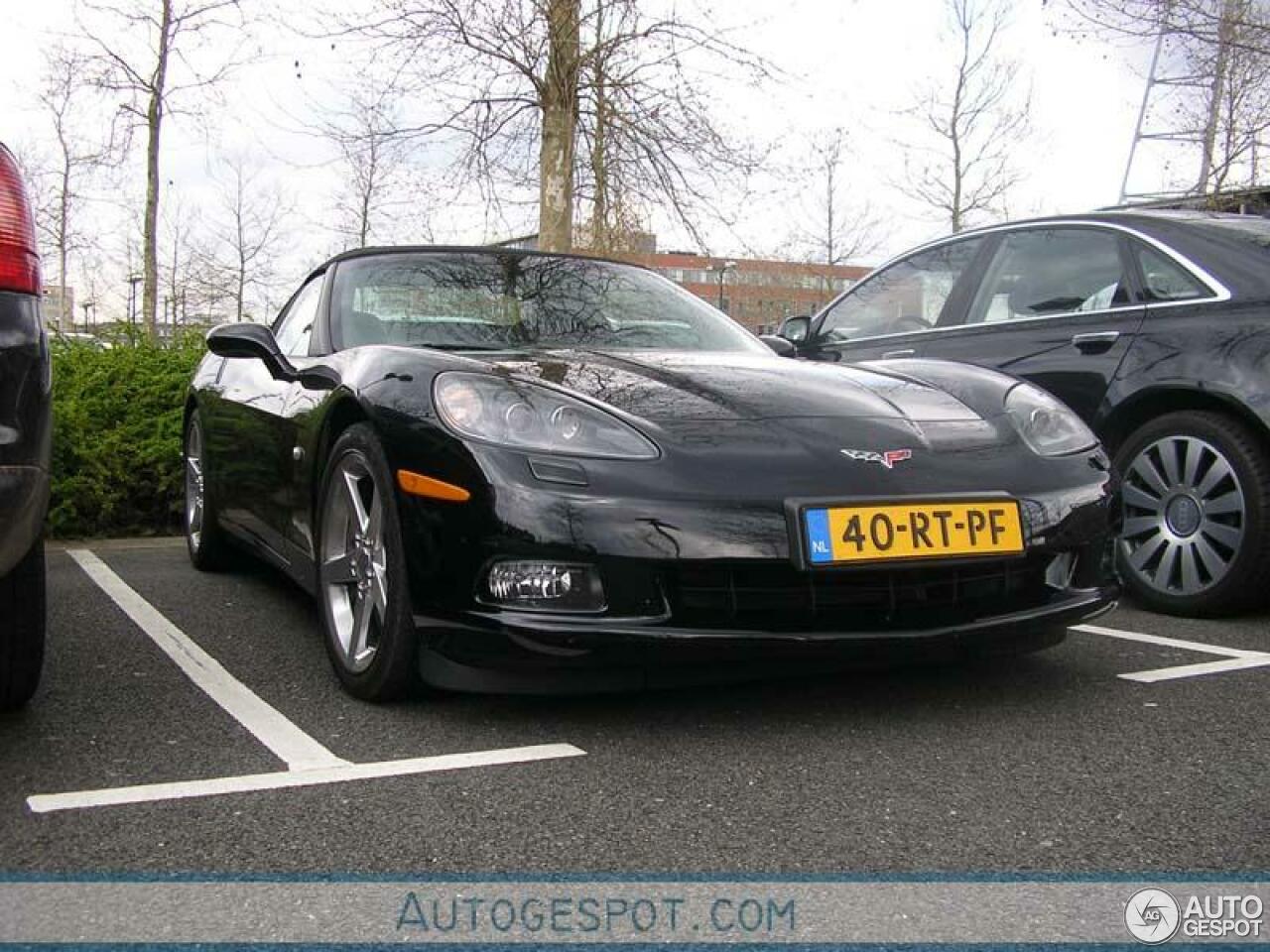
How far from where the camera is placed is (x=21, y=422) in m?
2.15

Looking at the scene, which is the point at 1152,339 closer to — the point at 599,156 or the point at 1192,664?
the point at 1192,664

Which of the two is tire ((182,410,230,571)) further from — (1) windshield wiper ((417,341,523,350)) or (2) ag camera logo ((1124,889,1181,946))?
(2) ag camera logo ((1124,889,1181,946))

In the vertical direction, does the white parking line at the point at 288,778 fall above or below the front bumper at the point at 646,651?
below

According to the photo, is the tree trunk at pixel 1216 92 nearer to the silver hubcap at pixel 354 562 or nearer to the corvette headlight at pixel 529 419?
the corvette headlight at pixel 529 419

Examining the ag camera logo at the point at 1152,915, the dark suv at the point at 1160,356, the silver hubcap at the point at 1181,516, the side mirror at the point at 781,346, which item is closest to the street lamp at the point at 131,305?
the side mirror at the point at 781,346

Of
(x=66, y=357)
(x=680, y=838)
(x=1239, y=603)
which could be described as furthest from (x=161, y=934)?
(x=66, y=357)

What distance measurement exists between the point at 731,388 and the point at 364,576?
1.01 metres

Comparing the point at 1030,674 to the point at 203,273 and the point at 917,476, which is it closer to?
the point at 917,476

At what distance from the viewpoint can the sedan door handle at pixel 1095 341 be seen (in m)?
4.05

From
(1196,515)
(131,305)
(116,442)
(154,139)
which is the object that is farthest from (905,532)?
(131,305)

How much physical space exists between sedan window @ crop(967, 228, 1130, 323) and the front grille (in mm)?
2120

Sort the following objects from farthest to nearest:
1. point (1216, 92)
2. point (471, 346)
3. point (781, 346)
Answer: point (1216, 92), point (781, 346), point (471, 346)

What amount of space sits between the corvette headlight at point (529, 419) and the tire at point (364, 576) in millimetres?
235

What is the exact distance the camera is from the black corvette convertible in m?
2.38
